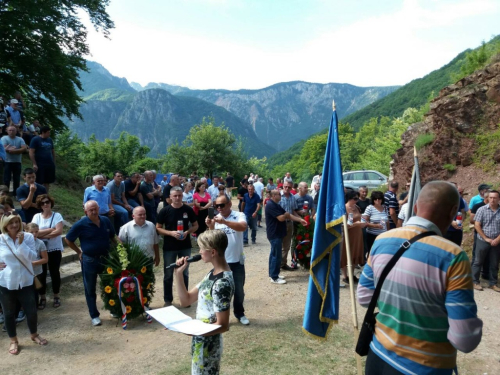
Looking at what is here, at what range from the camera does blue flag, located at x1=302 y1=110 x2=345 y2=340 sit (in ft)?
13.2

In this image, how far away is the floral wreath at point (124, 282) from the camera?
594 cm

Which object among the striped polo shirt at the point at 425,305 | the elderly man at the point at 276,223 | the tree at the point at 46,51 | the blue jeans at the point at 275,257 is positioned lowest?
the blue jeans at the point at 275,257

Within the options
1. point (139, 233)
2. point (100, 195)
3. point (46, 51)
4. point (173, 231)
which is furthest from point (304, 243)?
point (46, 51)

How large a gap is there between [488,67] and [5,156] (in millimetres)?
16360

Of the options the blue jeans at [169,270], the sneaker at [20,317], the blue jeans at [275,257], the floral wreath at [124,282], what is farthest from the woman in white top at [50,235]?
the blue jeans at [275,257]

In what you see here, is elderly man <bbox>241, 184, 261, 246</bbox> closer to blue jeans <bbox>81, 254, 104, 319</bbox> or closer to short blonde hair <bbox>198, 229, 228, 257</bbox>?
blue jeans <bbox>81, 254, 104, 319</bbox>

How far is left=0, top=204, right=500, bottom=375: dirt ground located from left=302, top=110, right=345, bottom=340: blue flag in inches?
49.2

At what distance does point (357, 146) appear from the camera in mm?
52812

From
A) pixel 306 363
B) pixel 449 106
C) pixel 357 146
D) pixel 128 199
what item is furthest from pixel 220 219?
pixel 357 146

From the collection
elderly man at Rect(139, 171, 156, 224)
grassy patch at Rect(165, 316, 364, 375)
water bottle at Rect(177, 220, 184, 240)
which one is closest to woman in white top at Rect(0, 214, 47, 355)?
water bottle at Rect(177, 220, 184, 240)

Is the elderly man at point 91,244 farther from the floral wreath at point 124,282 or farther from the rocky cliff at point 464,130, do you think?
the rocky cliff at point 464,130

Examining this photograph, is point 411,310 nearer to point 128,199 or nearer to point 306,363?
point 306,363

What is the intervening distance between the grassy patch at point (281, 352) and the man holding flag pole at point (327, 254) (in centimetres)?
97

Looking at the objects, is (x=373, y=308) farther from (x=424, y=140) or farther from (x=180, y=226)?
(x=424, y=140)
